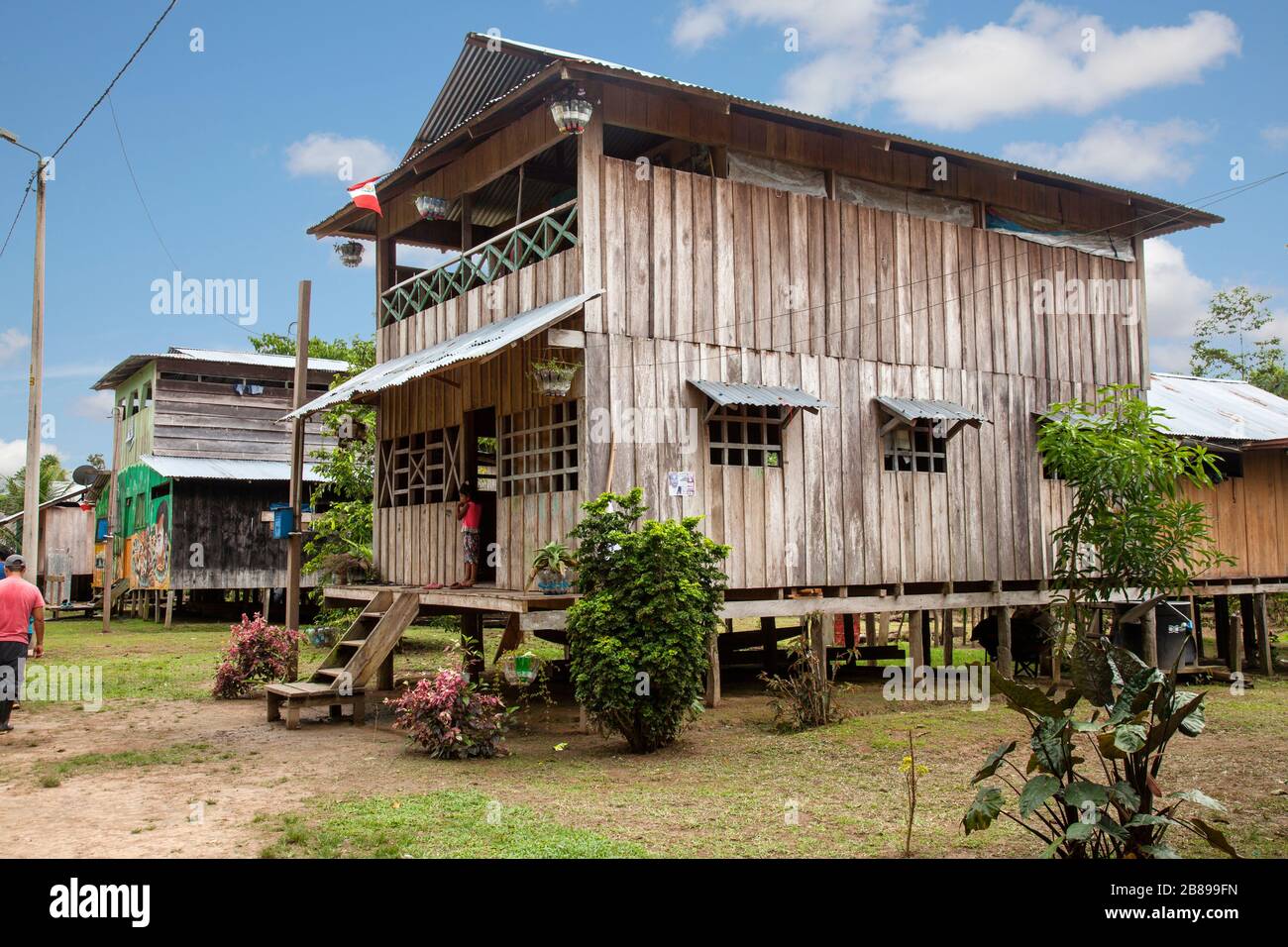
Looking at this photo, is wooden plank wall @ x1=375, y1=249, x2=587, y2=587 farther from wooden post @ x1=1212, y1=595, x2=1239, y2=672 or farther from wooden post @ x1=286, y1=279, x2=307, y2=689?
wooden post @ x1=1212, y1=595, x2=1239, y2=672

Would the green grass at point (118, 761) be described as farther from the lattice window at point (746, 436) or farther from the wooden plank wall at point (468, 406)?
the lattice window at point (746, 436)

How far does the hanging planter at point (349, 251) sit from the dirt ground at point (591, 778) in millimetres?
6721

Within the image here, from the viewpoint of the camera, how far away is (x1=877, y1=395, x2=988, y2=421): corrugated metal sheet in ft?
47.0

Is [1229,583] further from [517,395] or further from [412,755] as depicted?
[412,755]

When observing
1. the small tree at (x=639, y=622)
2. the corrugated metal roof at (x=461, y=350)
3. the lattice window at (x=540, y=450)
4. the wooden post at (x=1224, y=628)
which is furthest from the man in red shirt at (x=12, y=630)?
the wooden post at (x=1224, y=628)

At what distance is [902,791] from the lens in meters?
9.01

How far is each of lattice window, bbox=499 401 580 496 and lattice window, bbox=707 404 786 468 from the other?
1681 millimetres

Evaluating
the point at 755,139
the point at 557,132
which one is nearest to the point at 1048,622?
the point at 755,139

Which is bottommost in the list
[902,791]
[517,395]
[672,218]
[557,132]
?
[902,791]

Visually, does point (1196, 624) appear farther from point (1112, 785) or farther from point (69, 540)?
point (69, 540)

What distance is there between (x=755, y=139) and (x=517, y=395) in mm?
4362

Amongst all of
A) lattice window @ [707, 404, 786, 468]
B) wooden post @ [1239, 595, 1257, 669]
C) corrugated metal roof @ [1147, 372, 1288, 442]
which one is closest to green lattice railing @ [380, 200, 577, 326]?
lattice window @ [707, 404, 786, 468]

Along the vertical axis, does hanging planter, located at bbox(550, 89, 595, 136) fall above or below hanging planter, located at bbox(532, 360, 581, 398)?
above
